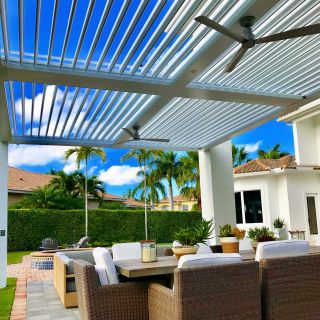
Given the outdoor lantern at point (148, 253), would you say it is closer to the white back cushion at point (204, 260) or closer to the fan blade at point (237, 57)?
the white back cushion at point (204, 260)

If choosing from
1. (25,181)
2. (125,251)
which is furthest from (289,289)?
(25,181)

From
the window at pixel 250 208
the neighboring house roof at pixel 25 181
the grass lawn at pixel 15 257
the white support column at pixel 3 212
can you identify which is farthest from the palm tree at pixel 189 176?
the white support column at pixel 3 212

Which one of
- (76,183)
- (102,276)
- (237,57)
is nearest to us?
(102,276)

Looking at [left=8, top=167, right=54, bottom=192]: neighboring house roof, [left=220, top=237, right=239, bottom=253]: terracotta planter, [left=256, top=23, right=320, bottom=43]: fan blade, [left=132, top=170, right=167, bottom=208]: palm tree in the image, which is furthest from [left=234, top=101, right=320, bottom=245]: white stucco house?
[left=132, top=170, right=167, bottom=208]: palm tree

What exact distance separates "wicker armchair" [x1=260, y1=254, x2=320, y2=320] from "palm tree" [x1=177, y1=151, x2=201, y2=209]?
25.7m

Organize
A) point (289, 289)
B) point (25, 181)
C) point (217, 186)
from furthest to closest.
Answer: point (25, 181) → point (217, 186) → point (289, 289)

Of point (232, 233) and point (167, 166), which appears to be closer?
point (232, 233)

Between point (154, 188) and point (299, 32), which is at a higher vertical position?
point (154, 188)

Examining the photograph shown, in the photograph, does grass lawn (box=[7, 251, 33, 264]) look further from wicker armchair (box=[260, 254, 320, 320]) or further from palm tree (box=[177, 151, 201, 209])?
palm tree (box=[177, 151, 201, 209])

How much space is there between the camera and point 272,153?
3500 centimetres

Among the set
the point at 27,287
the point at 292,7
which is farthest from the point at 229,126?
the point at 27,287

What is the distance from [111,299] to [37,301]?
3.41m

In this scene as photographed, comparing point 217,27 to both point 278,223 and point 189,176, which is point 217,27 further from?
point 189,176

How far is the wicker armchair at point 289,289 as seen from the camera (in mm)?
3807
